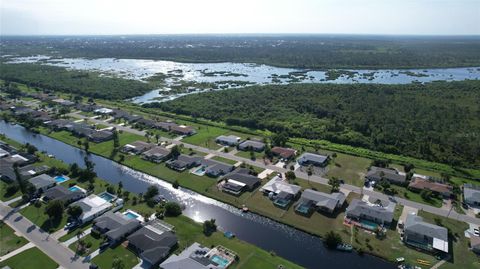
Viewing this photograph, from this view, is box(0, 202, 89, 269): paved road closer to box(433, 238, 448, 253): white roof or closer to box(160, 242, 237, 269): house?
box(160, 242, 237, 269): house

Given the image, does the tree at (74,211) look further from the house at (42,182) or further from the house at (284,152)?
the house at (284,152)

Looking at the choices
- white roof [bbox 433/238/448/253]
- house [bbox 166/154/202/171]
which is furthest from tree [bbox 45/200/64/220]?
white roof [bbox 433/238/448/253]

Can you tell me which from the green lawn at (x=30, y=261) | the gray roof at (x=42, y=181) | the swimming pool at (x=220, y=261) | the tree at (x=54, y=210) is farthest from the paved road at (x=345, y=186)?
the green lawn at (x=30, y=261)

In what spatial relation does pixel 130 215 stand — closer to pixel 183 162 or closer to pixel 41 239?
pixel 41 239

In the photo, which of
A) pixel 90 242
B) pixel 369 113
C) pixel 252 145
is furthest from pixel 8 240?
pixel 369 113

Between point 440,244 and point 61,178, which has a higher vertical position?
point 440,244

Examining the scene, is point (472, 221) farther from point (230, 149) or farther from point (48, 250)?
point (48, 250)
